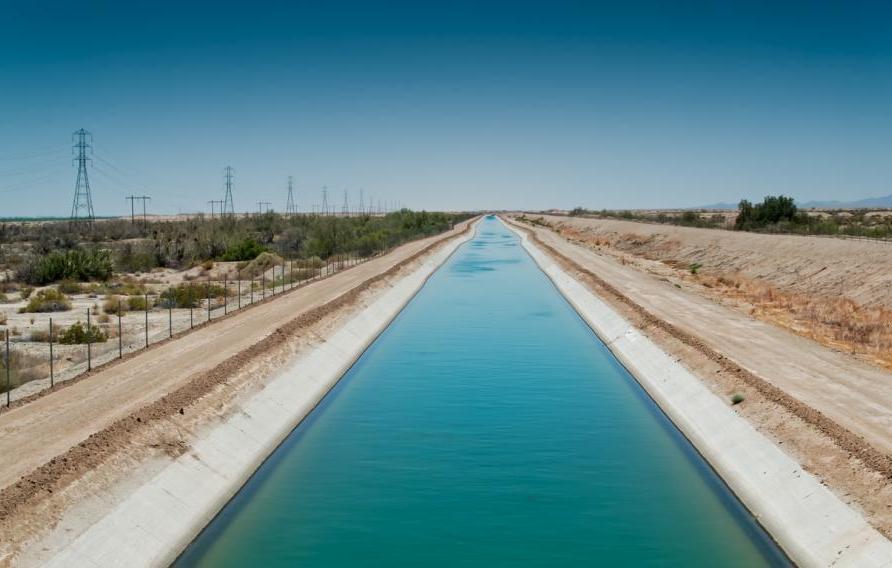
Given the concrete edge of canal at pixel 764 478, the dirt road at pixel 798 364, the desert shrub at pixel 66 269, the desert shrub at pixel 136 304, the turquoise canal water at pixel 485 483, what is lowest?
the turquoise canal water at pixel 485 483

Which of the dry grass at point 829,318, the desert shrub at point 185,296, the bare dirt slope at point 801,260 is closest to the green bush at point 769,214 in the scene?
the bare dirt slope at point 801,260

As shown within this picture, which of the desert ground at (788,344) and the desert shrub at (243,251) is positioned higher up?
the desert shrub at (243,251)

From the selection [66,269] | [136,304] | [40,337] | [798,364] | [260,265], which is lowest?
[798,364]

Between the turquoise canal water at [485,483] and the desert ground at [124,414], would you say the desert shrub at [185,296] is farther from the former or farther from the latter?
the turquoise canal water at [485,483]

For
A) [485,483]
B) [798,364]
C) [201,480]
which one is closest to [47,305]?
[201,480]

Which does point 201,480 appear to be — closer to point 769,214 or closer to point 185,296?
point 185,296

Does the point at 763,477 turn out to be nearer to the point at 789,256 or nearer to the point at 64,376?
the point at 64,376
